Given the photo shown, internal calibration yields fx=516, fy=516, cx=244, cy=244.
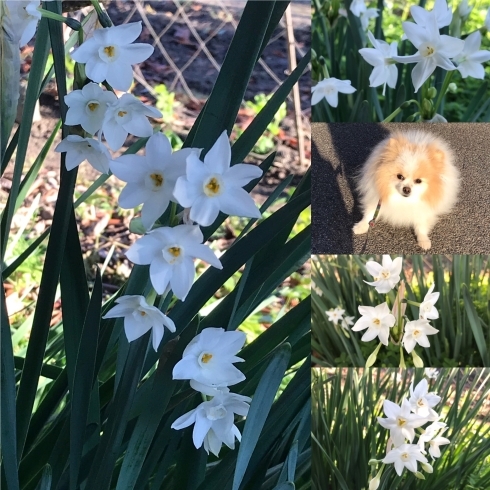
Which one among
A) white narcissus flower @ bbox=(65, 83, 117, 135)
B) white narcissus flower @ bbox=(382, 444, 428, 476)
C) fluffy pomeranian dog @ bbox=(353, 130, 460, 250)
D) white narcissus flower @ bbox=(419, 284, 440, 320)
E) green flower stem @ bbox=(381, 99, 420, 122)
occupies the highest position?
white narcissus flower @ bbox=(65, 83, 117, 135)

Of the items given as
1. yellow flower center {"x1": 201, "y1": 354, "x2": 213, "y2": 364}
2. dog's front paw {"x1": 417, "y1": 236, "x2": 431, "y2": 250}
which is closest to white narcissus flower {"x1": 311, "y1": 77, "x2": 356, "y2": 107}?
dog's front paw {"x1": 417, "y1": 236, "x2": 431, "y2": 250}

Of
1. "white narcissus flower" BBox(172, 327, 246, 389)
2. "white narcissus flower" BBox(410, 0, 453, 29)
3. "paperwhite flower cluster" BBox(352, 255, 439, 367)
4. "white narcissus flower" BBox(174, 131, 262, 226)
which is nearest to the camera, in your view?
"white narcissus flower" BBox(174, 131, 262, 226)

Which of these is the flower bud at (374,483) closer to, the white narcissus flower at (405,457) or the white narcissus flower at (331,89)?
the white narcissus flower at (405,457)

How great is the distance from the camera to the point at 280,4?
613 mm

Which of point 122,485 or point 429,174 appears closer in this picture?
point 122,485

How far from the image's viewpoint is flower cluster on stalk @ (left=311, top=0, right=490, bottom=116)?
29.2 inches

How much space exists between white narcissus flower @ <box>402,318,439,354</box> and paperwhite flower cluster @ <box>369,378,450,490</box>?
61 mm

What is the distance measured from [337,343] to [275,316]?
0.34 metres

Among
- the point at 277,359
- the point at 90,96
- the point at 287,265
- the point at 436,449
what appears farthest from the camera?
the point at 436,449

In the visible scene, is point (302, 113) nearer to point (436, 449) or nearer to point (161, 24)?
point (161, 24)

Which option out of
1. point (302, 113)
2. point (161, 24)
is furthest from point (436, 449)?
point (161, 24)

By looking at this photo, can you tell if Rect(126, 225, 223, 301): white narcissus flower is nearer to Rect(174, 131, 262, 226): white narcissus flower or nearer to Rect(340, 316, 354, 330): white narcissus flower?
Rect(174, 131, 262, 226): white narcissus flower

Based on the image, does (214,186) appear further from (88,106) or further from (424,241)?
(424,241)

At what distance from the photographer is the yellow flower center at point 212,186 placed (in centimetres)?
49
